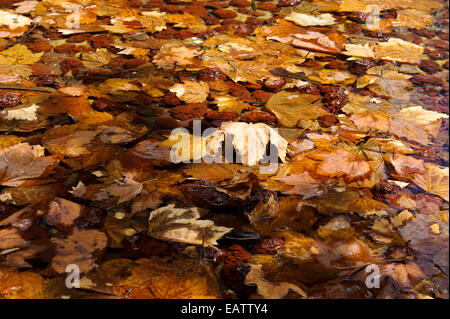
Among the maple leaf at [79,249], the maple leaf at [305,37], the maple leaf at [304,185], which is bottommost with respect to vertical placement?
the maple leaf at [304,185]

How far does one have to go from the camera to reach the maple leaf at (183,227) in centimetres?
129

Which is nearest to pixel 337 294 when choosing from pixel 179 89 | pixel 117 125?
pixel 117 125

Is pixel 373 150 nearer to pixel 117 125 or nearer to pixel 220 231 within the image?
pixel 220 231

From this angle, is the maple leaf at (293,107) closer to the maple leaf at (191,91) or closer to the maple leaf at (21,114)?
the maple leaf at (191,91)

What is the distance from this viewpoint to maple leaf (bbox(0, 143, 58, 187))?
1.49m

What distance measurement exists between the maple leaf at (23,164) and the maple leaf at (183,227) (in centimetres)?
50

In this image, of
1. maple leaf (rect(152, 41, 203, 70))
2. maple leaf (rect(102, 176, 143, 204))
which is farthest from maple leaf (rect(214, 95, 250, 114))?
maple leaf (rect(102, 176, 143, 204))

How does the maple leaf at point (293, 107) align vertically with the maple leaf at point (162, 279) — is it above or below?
above

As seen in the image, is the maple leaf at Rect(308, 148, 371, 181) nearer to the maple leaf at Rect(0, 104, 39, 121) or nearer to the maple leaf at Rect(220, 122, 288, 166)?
the maple leaf at Rect(220, 122, 288, 166)

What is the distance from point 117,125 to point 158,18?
1.24m

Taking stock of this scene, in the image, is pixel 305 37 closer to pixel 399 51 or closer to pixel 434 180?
pixel 399 51

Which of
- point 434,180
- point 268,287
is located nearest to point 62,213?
point 268,287

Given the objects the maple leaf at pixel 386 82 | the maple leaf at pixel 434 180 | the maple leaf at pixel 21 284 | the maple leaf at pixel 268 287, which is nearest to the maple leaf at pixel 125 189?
the maple leaf at pixel 21 284

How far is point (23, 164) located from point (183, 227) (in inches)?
27.5
